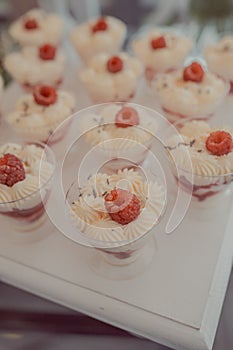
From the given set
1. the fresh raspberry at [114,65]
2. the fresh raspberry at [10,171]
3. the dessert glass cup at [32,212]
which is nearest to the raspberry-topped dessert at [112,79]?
the fresh raspberry at [114,65]

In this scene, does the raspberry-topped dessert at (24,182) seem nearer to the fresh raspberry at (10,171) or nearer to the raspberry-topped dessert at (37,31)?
the fresh raspberry at (10,171)

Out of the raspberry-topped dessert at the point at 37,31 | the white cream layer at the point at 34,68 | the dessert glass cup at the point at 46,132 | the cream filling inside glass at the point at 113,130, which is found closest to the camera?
the cream filling inside glass at the point at 113,130

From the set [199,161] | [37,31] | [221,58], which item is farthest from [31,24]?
[199,161]

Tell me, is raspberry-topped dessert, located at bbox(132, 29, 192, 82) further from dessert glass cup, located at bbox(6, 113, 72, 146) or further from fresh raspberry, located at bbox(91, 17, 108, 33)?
dessert glass cup, located at bbox(6, 113, 72, 146)

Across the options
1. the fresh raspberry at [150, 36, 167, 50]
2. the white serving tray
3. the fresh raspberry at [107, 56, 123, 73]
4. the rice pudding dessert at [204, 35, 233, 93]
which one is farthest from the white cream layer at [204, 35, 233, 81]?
the white serving tray

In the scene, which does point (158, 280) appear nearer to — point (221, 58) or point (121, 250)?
point (121, 250)

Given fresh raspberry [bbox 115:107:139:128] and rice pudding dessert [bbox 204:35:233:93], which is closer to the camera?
fresh raspberry [bbox 115:107:139:128]
